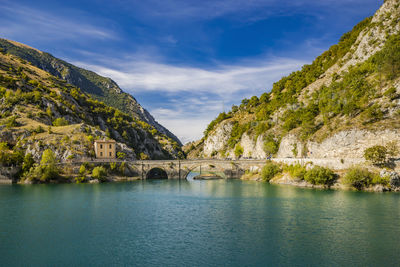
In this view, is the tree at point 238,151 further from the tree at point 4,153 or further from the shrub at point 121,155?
the tree at point 4,153

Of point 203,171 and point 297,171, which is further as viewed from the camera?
point 203,171

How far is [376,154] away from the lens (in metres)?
66.3

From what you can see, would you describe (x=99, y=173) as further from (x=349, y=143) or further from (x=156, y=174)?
(x=349, y=143)

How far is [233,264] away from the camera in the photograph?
91.2ft

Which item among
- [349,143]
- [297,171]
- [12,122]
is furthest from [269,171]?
[12,122]

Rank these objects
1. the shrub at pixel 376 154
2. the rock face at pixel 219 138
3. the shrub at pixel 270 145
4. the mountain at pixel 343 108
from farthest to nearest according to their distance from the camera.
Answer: the rock face at pixel 219 138 → the shrub at pixel 270 145 → the mountain at pixel 343 108 → the shrub at pixel 376 154

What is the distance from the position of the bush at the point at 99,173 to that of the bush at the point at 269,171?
166 ft

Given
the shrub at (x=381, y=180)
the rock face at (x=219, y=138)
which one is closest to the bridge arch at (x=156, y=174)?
the rock face at (x=219, y=138)

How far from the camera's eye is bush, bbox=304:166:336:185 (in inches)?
2869

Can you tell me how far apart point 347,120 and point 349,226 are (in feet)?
173

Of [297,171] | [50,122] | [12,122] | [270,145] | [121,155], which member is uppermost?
[50,122]

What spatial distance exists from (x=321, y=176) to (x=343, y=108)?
27.5m

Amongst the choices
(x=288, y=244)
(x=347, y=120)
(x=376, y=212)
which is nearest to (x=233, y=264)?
(x=288, y=244)

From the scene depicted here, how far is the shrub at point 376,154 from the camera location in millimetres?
66250
